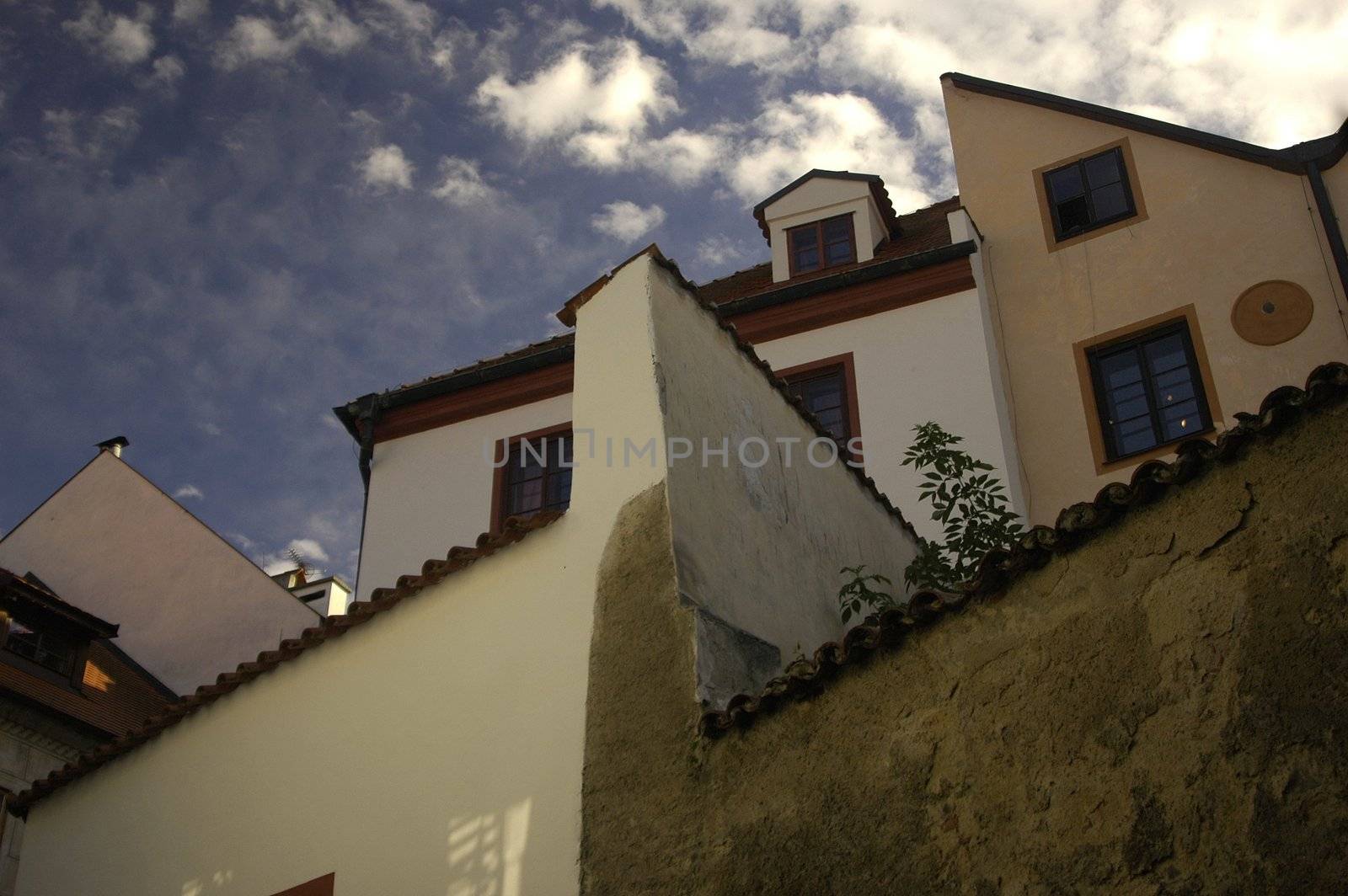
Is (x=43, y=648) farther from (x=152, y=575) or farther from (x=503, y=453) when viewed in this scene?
(x=503, y=453)

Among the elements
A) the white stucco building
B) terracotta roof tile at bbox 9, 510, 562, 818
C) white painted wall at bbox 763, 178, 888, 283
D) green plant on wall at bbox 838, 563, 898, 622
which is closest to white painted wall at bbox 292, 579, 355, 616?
the white stucco building

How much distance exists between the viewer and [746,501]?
852cm

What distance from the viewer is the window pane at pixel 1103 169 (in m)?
15.8

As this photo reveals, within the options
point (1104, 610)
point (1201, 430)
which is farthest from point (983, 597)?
point (1201, 430)

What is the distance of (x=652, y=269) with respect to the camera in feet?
28.7

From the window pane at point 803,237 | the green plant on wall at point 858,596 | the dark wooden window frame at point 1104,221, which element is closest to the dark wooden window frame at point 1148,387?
the dark wooden window frame at point 1104,221

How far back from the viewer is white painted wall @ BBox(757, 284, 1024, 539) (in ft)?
45.2

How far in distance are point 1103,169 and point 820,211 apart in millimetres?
3268

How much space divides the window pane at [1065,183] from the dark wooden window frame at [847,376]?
3.20m

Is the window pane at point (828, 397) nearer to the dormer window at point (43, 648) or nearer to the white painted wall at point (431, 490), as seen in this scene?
the white painted wall at point (431, 490)

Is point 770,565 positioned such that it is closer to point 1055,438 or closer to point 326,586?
point 1055,438

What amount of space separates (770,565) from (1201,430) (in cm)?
661

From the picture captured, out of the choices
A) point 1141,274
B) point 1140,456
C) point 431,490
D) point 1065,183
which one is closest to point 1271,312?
point 1141,274

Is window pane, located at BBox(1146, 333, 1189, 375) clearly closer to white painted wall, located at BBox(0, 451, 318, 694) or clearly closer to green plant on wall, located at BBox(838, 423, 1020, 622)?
green plant on wall, located at BBox(838, 423, 1020, 622)
